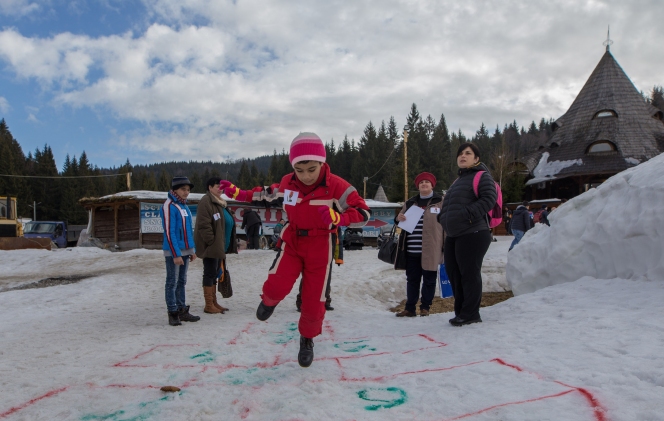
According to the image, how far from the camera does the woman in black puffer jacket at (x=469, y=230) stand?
4.14m

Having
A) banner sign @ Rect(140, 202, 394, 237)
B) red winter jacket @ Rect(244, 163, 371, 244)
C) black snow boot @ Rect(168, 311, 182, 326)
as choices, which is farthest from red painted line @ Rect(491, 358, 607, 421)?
banner sign @ Rect(140, 202, 394, 237)

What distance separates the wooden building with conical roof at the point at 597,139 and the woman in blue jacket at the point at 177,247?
126ft

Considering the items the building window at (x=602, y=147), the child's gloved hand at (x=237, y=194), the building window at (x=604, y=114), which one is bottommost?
the child's gloved hand at (x=237, y=194)

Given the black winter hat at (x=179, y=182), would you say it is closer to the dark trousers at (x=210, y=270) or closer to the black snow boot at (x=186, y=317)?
the dark trousers at (x=210, y=270)

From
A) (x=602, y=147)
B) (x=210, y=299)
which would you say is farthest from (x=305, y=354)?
(x=602, y=147)

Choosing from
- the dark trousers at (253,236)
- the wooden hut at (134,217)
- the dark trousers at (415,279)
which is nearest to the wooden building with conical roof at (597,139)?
the wooden hut at (134,217)

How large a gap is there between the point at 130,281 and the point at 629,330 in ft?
32.0

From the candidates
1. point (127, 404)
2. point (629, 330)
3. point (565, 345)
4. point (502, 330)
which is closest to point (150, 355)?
point (127, 404)

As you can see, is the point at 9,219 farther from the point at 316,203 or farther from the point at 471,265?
the point at 471,265

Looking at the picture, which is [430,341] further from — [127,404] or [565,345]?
[127,404]

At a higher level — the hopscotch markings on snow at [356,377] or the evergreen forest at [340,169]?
the evergreen forest at [340,169]

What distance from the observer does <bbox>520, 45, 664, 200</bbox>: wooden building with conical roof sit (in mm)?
38344

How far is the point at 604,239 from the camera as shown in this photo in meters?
5.20

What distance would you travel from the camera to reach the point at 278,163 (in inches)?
3723
